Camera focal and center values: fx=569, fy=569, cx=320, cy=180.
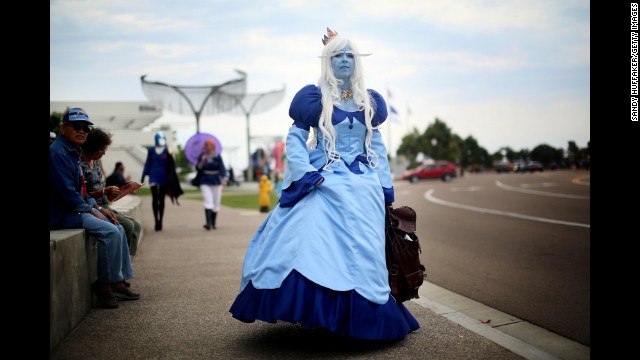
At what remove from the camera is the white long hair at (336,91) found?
411cm

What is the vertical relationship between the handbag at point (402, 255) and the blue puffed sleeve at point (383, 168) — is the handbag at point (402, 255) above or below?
below

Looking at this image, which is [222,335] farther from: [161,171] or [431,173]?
[431,173]

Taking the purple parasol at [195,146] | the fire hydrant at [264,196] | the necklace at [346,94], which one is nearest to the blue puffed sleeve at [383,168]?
the necklace at [346,94]

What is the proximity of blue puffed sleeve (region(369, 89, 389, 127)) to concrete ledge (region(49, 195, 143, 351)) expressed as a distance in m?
2.39

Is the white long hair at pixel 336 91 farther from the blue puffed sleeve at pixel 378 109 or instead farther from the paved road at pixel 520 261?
the paved road at pixel 520 261

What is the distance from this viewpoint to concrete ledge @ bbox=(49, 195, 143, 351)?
3.63 metres

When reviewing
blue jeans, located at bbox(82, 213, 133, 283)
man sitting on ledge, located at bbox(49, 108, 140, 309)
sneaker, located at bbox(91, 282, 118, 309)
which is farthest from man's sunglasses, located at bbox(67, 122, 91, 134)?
sneaker, located at bbox(91, 282, 118, 309)

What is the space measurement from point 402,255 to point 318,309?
2.57 ft

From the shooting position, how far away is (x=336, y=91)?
4227 mm

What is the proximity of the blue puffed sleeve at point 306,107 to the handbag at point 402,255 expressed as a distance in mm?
868

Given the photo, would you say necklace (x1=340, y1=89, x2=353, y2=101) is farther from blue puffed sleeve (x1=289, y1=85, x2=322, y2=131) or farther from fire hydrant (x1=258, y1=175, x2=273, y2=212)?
fire hydrant (x1=258, y1=175, x2=273, y2=212)
